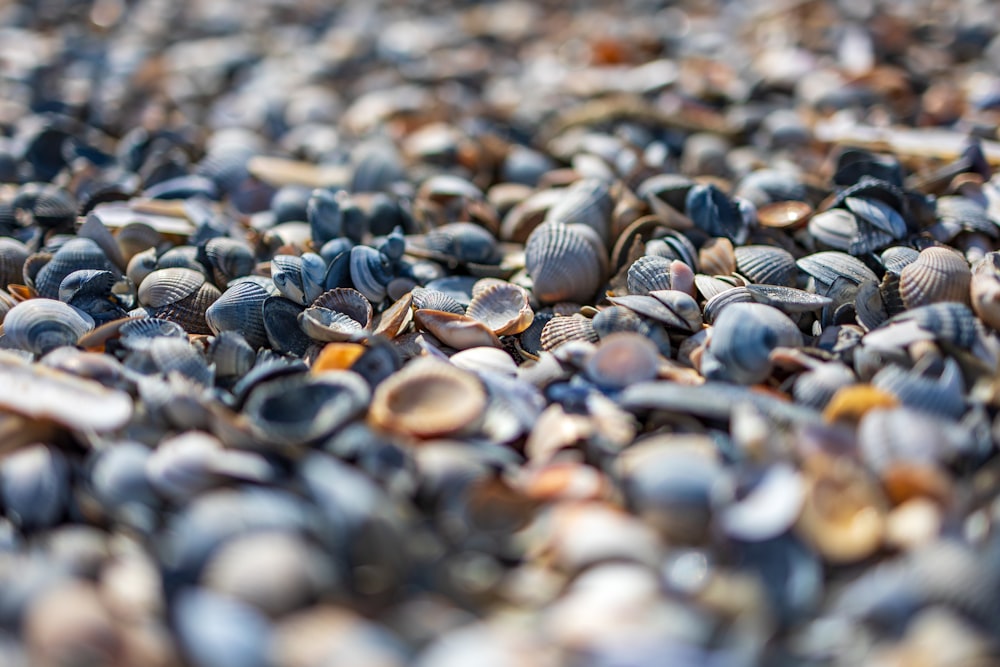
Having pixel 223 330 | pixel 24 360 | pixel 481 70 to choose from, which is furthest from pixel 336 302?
pixel 481 70

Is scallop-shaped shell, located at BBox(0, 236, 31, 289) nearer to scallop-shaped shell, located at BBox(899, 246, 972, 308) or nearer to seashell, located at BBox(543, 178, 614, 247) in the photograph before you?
seashell, located at BBox(543, 178, 614, 247)

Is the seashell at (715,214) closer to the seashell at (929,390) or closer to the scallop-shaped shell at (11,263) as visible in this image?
the seashell at (929,390)

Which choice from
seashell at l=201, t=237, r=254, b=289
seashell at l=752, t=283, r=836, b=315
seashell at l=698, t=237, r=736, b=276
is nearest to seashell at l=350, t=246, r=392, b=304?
seashell at l=201, t=237, r=254, b=289

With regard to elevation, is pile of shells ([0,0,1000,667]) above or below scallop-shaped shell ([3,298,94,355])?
below

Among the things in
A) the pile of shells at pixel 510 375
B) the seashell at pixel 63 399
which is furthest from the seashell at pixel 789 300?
the seashell at pixel 63 399

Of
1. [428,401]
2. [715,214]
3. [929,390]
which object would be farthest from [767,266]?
[428,401]

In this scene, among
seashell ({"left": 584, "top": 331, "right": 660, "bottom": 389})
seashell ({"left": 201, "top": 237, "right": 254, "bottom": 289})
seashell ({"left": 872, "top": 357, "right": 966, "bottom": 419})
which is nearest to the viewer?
seashell ({"left": 872, "top": 357, "right": 966, "bottom": 419})

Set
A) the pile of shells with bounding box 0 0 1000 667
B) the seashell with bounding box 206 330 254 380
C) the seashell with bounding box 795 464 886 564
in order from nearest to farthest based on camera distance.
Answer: the pile of shells with bounding box 0 0 1000 667 → the seashell with bounding box 795 464 886 564 → the seashell with bounding box 206 330 254 380
